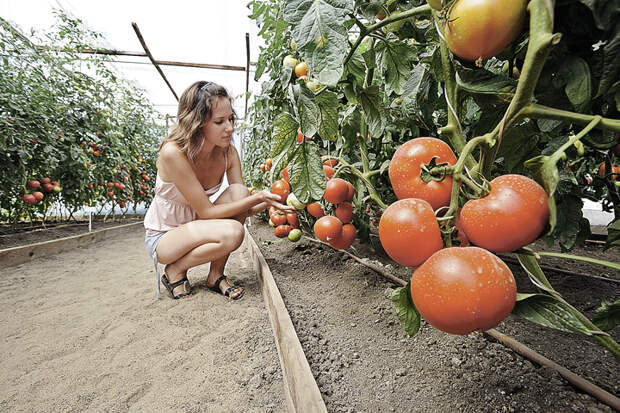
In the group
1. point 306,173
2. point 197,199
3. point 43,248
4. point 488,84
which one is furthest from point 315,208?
point 43,248

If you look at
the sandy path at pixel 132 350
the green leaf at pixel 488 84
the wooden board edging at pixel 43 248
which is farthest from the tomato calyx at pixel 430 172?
the wooden board edging at pixel 43 248

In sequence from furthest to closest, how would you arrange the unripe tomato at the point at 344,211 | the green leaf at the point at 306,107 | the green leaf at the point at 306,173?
the unripe tomato at the point at 344,211 < the green leaf at the point at 306,173 < the green leaf at the point at 306,107

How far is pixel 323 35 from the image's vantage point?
1.63ft

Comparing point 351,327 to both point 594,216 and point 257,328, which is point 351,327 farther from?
point 594,216

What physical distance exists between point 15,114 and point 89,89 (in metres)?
1.10

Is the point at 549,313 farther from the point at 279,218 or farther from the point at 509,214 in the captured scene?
the point at 279,218

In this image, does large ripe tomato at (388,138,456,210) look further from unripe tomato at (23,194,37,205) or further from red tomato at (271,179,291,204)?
unripe tomato at (23,194,37,205)

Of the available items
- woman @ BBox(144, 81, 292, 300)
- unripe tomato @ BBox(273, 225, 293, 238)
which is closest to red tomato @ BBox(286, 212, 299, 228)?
unripe tomato @ BBox(273, 225, 293, 238)

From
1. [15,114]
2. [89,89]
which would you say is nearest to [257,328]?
[15,114]

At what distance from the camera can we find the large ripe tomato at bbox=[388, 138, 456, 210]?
0.43 meters

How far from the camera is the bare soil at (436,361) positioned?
0.70 meters

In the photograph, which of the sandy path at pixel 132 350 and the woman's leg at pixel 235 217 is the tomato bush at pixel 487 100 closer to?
the sandy path at pixel 132 350

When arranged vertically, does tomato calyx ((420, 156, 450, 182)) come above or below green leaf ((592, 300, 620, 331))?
above

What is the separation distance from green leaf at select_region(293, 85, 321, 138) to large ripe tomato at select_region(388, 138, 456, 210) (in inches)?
9.7
